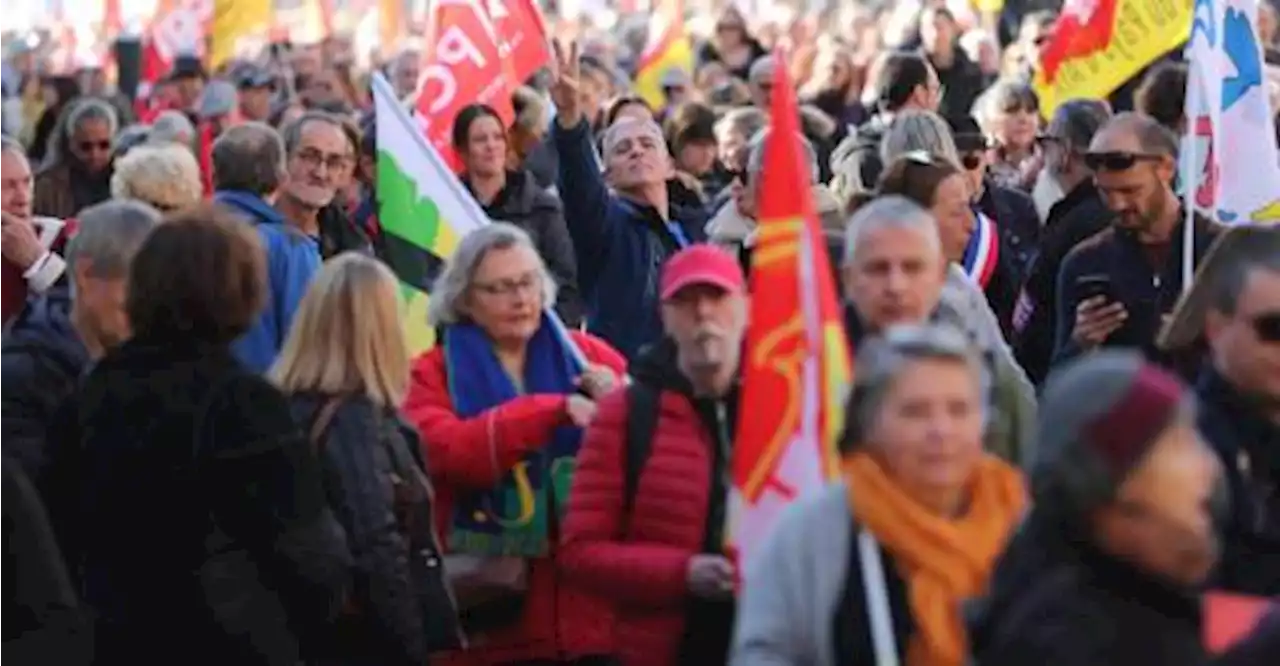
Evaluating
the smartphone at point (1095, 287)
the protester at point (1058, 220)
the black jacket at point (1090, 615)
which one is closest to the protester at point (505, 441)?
the smartphone at point (1095, 287)

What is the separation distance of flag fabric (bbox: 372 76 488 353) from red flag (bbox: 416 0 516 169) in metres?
3.00

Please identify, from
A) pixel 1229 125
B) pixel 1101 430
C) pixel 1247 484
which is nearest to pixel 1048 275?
pixel 1229 125

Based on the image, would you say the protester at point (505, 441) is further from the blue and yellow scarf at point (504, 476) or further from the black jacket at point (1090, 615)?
the black jacket at point (1090, 615)

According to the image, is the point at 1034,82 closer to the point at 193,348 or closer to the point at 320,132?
the point at 320,132

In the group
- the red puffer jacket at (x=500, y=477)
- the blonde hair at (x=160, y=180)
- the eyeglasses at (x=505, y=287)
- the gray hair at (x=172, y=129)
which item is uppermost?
the gray hair at (x=172, y=129)

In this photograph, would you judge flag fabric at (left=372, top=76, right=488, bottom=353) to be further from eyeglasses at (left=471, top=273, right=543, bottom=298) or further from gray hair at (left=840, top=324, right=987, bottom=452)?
gray hair at (left=840, top=324, right=987, bottom=452)

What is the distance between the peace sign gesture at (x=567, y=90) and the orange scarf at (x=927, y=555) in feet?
22.2

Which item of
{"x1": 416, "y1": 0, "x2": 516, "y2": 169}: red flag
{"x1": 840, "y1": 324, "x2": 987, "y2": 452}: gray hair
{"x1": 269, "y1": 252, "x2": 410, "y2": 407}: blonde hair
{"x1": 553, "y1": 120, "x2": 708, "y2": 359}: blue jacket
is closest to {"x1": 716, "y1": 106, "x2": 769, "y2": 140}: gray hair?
{"x1": 416, "y1": 0, "x2": 516, "y2": 169}: red flag

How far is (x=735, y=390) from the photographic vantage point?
333 inches

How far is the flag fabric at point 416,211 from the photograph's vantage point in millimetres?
11766

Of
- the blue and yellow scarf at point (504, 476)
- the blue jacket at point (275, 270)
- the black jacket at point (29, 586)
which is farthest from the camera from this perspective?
the blue jacket at point (275, 270)

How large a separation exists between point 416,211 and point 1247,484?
4624mm

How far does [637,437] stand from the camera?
8461 mm

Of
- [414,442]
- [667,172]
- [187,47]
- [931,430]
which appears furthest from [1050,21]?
[931,430]
